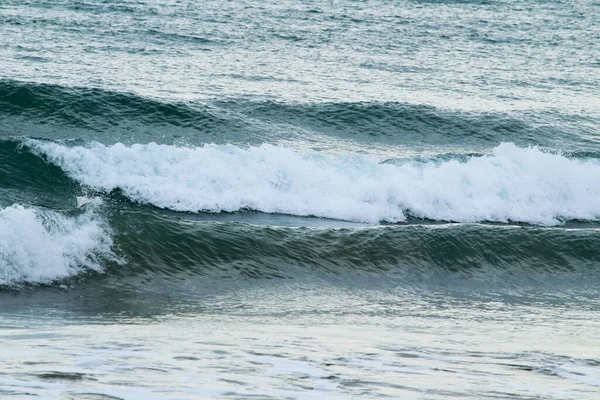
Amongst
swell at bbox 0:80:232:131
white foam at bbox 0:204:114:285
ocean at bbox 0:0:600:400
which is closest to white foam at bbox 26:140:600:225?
ocean at bbox 0:0:600:400

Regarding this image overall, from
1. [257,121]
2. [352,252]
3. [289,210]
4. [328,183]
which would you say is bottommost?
[352,252]

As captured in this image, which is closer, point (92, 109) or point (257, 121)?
point (92, 109)

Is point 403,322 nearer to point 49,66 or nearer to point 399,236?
point 399,236

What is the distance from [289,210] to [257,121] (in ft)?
15.4

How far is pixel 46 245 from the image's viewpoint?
1006 cm

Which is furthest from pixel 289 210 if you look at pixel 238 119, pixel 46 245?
pixel 46 245

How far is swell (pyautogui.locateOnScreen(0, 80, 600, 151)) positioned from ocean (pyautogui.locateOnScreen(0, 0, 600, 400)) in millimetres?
60

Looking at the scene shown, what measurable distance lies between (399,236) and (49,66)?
36.7 ft

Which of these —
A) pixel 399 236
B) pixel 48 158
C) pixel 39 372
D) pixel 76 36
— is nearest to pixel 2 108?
pixel 48 158

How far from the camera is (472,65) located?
990 inches

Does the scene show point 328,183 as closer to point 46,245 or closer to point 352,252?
point 352,252

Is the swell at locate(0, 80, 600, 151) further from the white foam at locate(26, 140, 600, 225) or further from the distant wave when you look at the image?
the white foam at locate(26, 140, 600, 225)

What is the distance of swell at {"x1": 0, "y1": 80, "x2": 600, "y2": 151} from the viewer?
1712 centimetres

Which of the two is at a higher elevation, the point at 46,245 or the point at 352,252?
the point at 46,245
